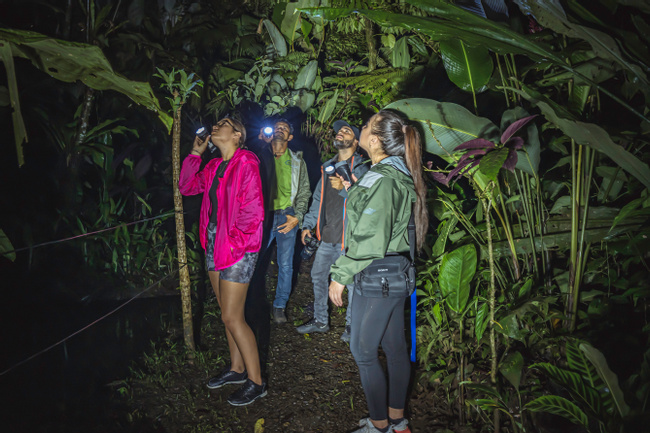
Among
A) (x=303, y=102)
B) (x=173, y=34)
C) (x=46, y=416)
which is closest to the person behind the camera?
(x=46, y=416)

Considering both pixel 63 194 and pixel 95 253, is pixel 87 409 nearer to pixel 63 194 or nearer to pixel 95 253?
pixel 95 253

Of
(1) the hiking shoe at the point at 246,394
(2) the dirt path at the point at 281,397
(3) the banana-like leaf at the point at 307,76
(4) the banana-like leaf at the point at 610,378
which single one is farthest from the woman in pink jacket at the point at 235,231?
(3) the banana-like leaf at the point at 307,76

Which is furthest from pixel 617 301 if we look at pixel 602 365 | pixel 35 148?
pixel 35 148

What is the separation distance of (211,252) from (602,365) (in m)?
2.29

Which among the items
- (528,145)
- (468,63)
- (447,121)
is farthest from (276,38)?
(528,145)

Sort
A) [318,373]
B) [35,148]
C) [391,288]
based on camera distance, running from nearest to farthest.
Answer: [391,288] → [318,373] → [35,148]

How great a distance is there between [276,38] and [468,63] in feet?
15.2

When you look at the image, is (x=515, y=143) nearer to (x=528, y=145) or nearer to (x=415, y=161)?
(x=528, y=145)

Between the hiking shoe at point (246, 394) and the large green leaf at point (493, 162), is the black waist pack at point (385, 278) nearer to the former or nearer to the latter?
the large green leaf at point (493, 162)

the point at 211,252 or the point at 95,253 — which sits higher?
the point at 211,252

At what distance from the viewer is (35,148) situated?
4031 mm

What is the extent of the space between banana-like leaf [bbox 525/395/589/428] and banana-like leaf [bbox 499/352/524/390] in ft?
0.78

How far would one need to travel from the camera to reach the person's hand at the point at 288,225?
3871mm

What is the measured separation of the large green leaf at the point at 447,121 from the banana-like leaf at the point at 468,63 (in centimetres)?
31
